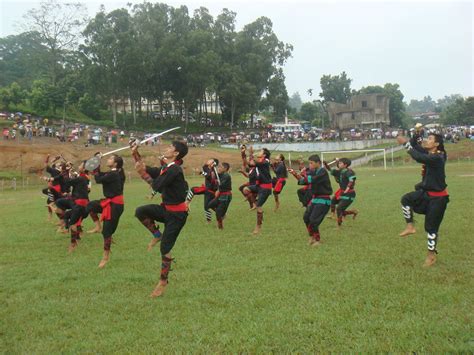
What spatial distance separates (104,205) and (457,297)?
7.01 m

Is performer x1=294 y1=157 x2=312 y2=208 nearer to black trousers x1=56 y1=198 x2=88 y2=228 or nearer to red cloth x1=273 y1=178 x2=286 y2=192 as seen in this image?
red cloth x1=273 y1=178 x2=286 y2=192

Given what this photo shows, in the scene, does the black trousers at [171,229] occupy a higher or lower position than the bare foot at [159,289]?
higher

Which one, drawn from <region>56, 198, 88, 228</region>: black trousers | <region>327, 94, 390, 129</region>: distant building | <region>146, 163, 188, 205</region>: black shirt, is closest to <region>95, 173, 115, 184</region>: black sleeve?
<region>56, 198, 88, 228</region>: black trousers

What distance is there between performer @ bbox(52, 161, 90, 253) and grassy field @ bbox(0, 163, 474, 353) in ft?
1.77

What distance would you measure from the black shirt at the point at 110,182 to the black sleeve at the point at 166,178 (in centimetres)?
266

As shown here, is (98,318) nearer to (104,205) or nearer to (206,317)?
(206,317)

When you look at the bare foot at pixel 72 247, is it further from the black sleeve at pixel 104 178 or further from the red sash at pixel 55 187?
the red sash at pixel 55 187

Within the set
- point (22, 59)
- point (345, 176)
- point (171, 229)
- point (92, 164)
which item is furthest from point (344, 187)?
point (22, 59)

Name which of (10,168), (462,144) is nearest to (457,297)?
(10,168)

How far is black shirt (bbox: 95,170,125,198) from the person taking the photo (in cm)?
1005

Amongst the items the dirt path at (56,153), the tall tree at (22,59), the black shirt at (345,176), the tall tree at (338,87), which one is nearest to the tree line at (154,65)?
the tall tree at (22,59)

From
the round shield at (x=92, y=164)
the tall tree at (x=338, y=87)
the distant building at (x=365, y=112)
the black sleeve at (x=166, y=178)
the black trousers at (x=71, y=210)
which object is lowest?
the black trousers at (x=71, y=210)

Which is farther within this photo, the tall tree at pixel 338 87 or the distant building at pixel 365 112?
the tall tree at pixel 338 87

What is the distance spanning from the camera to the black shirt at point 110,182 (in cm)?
1005
